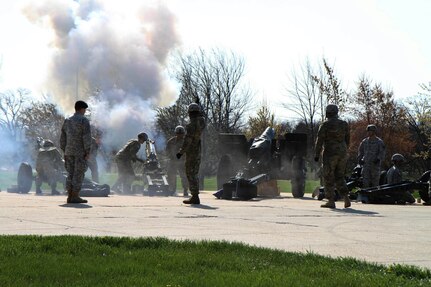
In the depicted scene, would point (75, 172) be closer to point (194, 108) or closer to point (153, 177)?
point (194, 108)

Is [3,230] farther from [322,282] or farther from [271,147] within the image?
[271,147]

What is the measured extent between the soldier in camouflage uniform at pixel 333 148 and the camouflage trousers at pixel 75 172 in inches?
183

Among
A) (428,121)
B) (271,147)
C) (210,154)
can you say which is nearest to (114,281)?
(271,147)

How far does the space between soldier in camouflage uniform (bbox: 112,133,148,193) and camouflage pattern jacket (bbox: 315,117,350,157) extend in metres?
10.9

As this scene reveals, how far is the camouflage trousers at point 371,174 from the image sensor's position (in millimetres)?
21370

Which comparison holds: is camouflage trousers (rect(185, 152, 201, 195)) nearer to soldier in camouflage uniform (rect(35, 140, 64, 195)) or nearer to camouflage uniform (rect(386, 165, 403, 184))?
camouflage uniform (rect(386, 165, 403, 184))

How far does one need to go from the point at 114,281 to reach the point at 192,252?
Answer: 1596mm

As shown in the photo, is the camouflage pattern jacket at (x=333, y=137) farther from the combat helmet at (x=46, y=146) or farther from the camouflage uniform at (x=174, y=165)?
the combat helmet at (x=46, y=146)

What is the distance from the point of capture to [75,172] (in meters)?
15.6

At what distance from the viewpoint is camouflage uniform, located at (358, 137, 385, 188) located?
69.7ft

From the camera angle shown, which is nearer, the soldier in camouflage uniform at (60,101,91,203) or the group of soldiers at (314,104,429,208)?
the soldier in camouflage uniform at (60,101,91,203)

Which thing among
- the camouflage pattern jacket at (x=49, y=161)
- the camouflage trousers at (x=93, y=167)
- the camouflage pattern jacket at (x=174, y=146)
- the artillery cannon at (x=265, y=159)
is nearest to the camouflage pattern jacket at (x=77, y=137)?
the artillery cannon at (x=265, y=159)

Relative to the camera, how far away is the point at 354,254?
7.27 meters

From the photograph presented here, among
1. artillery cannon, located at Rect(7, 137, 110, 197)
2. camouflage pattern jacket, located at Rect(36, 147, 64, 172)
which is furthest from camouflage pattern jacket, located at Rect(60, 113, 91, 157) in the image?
camouflage pattern jacket, located at Rect(36, 147, 64, 172)
